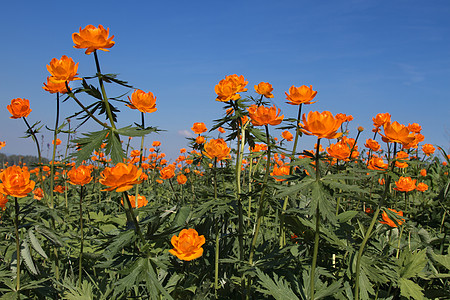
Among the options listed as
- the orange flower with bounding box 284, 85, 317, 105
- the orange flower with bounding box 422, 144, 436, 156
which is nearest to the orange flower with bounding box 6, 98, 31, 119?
the orange flower with bounding box 284, 85, 317, 105

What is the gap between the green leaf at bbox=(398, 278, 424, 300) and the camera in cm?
159

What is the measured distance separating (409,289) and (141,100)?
1.60 meters

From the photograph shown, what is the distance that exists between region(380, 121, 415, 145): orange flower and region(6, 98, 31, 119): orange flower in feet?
6.97

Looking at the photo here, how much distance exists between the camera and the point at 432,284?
2.10 metres

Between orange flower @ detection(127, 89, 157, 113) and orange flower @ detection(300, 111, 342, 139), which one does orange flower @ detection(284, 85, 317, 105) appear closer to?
orange flower @ detection(300, 111, 342, 139)

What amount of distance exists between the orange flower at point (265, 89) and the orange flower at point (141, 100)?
0.59 metres

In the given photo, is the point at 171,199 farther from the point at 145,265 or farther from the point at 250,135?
the point at 145,265

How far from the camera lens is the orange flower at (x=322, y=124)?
1.15m

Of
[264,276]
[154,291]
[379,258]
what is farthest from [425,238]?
[154,291]

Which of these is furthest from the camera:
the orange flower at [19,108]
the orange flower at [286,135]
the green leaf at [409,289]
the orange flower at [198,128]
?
the orange flower at [286,135]

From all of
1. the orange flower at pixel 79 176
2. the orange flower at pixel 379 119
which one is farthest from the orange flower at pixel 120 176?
the orange flower at pixel 379 119

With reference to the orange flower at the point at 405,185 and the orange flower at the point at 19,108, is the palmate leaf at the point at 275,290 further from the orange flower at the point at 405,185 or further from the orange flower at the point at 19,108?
the orange flower at the point at 19,108

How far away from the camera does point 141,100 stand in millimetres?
1432

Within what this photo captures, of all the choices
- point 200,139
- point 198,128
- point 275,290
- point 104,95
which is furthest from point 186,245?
point 198,128
